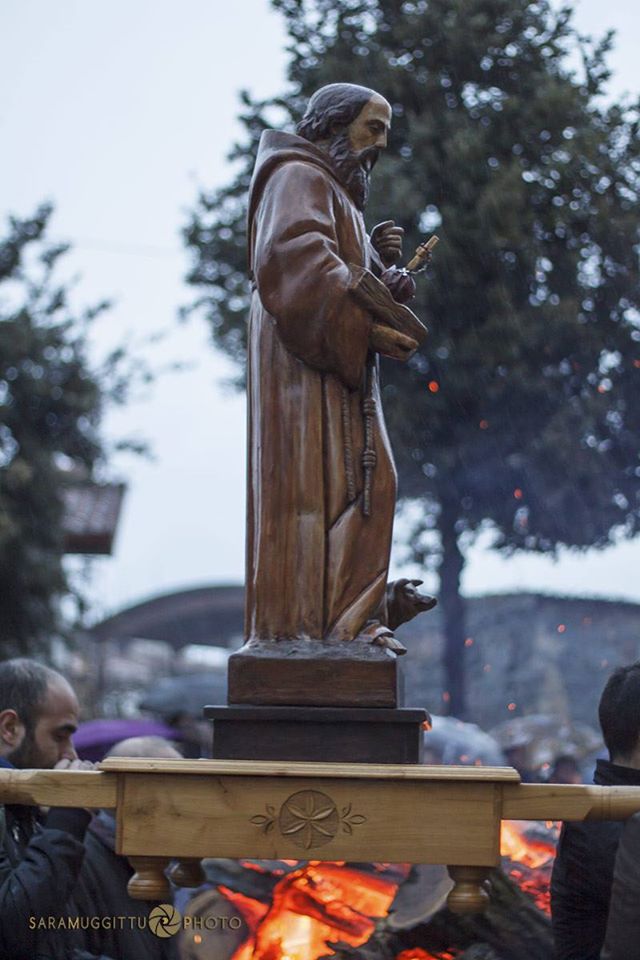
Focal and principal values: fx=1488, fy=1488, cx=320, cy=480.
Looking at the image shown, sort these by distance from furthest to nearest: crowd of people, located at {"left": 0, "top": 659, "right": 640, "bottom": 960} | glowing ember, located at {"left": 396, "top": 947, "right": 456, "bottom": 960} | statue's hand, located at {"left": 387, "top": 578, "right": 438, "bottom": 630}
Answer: glowing ember, located at {"left": 396, "top": 947, "right": 456, "bottom": 960} → statue's hand, located at {"left": 387, "top": 578, "right": 438, "bottom": 630} → crowd of people, located at {"left": 0, "top": 659, "right": 640, "bottom": 960}

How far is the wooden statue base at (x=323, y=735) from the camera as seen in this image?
4.09 m

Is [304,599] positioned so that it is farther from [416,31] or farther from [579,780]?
[416,31]

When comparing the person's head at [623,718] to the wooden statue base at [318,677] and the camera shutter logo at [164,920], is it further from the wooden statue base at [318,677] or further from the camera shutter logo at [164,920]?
the camera shutter logo at [164,920]

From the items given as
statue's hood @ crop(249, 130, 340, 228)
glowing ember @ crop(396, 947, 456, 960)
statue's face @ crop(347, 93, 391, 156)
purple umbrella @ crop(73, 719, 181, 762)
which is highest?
statue's face @ crop(347, 93, 391, 156)

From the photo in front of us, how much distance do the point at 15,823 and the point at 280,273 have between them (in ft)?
5.71

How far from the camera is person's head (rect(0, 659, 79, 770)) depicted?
4527 mm

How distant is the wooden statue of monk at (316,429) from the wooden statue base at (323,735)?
228 millimetres

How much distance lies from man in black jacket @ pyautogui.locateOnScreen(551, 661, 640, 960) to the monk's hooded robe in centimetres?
72

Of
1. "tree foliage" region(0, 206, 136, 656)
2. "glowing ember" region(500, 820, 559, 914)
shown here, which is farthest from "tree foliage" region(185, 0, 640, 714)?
"glowing ember" region(500, 820, 559, 914)

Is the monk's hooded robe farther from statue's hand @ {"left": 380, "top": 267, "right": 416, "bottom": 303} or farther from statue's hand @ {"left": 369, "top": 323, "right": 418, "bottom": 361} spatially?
statue's hand @ {"left": 380, "top": 267, "right": 416, "bottom": 303}

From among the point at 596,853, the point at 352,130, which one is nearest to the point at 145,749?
the point at 596,853

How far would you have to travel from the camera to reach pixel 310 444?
4.36 metres

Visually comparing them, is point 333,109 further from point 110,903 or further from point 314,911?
point 314,911

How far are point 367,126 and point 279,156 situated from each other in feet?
1.04
